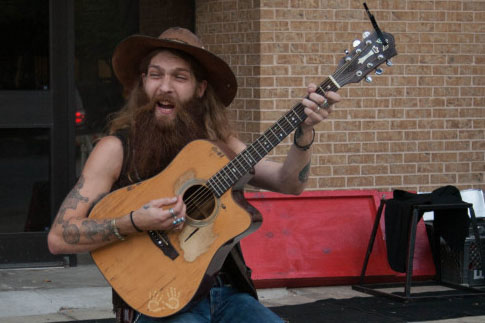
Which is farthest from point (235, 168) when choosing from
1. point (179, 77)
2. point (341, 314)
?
point (341, 314)

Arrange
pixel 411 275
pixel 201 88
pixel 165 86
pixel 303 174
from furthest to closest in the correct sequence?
pixel 411 275
pixel 201 88
pixel 303 174
pixel 165 86

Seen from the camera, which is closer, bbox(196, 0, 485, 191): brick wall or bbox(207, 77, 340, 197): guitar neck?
bbox(207, 77, 340, 197): guitar neck

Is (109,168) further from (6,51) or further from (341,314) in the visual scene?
(6,51)

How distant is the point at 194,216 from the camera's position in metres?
3.57

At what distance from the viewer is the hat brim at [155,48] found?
3.65m

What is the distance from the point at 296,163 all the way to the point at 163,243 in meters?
0.64

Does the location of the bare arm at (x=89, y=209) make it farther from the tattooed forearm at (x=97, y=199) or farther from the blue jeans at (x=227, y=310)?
the blue jeans at (x=227, y=310)

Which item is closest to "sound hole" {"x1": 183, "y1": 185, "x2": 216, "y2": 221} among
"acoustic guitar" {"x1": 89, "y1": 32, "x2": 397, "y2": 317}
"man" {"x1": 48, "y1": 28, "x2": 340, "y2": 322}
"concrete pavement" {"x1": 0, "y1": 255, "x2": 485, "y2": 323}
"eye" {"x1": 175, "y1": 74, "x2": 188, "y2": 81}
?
"acoustic guitar" {"x1": 89, "y1": 32, "x2": 397, "y2": 317}

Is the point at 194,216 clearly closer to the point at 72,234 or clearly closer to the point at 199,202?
the point at 199,202

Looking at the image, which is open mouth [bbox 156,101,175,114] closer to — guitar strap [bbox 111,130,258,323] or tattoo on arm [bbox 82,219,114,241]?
guitar strap [bbox 111,130,258,323]

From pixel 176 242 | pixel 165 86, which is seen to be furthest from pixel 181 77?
pixel 176 242

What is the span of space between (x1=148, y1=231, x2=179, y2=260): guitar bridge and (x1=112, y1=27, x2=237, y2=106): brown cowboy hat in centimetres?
75

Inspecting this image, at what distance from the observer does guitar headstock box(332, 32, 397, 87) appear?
134 inches

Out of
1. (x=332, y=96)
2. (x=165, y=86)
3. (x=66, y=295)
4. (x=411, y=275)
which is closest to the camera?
(x=332, y=96)
